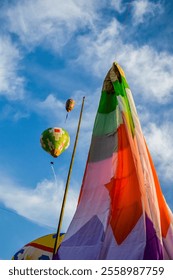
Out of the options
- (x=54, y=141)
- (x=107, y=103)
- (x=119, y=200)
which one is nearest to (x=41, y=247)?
(x=54, y=141)

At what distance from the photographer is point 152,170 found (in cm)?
831

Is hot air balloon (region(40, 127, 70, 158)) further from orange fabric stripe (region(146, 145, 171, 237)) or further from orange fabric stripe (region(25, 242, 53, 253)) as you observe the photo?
orange fabric stripe (region(146, 145, 171, 237))

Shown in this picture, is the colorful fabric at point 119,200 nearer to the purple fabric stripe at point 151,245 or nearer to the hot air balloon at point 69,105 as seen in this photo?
the purple fabric stripe at point 151,245

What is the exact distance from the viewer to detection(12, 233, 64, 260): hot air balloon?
12.3 metres

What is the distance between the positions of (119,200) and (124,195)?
157 mm

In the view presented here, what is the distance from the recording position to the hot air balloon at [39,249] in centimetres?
1231

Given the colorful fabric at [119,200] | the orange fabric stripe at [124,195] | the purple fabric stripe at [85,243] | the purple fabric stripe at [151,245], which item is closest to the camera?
the purple fabric stripe at [151,245]

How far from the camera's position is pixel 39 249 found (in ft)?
41.5

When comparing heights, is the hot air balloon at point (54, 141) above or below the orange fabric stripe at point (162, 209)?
above

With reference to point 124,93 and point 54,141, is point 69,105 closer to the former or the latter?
point 54,141

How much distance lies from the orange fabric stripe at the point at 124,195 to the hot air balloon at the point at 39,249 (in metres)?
5.19

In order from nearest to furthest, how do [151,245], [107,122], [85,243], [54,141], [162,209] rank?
[151,245], [85,243], [162,209], [107,122], [54,141]

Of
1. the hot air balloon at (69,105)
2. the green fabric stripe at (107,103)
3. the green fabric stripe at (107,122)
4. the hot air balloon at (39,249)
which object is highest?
the hot air balloon at (69,105)

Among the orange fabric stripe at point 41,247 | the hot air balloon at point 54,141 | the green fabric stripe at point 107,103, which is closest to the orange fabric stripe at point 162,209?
the green fabric stripe at point 107,103
